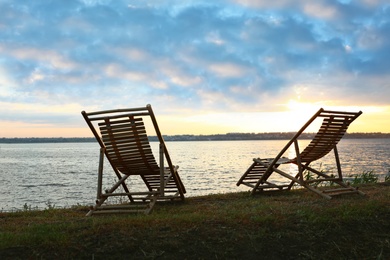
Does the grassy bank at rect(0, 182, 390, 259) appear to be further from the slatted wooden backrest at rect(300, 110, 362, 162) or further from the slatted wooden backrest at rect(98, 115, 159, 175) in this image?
the slatted wooden backrest at rect(300, 110, 362, 162)

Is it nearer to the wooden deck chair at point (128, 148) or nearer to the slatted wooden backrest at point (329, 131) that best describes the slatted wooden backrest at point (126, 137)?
the wooden deck chair at point (128, 148)

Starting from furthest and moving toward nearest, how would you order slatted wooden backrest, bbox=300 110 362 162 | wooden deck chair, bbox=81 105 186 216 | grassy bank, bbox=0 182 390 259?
slatted wooden backrest, bbox=300 110 362 162 → wooden deck chair, bbox=81 105 186 216 → grassy bank, bbox=0 182 390 259

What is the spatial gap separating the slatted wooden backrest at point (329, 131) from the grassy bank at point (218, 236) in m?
2.07

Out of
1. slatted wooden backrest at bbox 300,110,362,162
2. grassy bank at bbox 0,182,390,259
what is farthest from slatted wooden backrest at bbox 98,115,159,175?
slatted wooden backrest at bbox 300,110,362,162

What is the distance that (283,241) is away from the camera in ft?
15.7

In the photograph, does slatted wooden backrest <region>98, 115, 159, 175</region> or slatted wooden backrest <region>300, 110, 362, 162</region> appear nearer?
slatted wooden backrest <region>98, 115, 159, 175</region>

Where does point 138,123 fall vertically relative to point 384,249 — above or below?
above

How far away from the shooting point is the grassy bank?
Answer: 4.46 meters

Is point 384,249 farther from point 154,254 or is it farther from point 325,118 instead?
point 325,118

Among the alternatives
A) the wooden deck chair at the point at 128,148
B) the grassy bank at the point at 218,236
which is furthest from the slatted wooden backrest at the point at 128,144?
the grassy bank at the point at 218,236

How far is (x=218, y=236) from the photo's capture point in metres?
4.80

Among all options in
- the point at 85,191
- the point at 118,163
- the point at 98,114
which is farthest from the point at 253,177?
the point at 85,191

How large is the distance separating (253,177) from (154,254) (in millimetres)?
5235

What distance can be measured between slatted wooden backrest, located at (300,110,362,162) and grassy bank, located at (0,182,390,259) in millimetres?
2067
